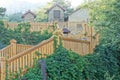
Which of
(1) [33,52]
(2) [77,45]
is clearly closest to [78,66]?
(2) [77,45]

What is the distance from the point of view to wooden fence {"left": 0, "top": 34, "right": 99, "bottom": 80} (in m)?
11.9

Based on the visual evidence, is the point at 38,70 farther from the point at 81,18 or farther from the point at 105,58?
A: the point at 81,18

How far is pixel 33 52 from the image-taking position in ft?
→ 41.7

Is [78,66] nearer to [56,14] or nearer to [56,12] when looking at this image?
[56,12]

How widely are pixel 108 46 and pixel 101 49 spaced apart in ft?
1.85

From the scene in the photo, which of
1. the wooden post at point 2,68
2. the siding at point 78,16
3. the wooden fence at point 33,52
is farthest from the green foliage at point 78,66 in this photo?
the siding at point 78,16

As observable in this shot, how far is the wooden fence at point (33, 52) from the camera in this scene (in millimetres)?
11922

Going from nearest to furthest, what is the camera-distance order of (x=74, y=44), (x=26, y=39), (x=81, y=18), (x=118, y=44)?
(x=74, y=44), (x=118, y=44), (x=26, y=39), (x=81, y=18)

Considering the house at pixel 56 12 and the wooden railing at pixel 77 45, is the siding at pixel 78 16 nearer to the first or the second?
the house at pixel 56 12

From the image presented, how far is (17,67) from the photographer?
12062 mm

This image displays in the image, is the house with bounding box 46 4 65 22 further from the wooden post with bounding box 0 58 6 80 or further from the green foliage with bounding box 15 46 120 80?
the wooden post with bounding box 0 58 6 80

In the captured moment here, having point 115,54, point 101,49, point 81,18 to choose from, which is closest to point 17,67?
point 101,49

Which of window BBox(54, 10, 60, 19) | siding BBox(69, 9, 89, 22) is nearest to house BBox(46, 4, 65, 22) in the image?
window BBox(54, 10, 60, 19)

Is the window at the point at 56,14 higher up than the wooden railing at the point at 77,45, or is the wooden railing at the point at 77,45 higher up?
the window at the point at 56,14
